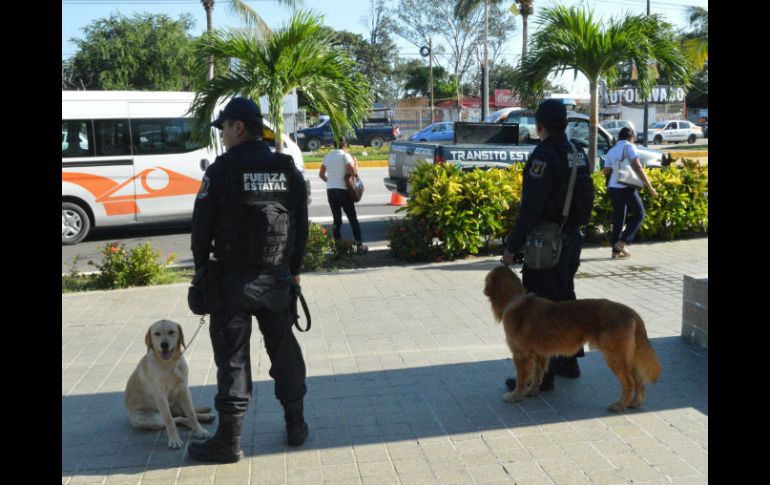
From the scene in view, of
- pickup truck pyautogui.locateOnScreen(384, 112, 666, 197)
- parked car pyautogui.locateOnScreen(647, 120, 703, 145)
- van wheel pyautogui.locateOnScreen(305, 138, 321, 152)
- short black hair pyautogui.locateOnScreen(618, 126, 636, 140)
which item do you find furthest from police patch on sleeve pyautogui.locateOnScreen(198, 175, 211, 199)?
parked car pyautogui.locateOnScreen(647, 120, 703, 145)

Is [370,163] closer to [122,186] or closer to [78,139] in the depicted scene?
[122,186]

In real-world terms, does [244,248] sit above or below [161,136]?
below

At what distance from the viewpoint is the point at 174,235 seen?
43.7ft

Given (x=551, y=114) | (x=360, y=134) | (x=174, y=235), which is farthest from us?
(x=360, y=134)

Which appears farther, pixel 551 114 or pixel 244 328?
pixel 551 114

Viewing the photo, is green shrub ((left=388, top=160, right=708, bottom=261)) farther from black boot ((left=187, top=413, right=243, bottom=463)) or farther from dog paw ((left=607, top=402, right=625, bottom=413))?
black boot ((left=187, top=413, right=243, bottom=463))

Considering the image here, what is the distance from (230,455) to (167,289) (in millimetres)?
4950

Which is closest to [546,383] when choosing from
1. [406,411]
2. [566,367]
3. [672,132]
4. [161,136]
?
[566,367]

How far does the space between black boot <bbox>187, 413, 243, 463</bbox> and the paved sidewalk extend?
6cm

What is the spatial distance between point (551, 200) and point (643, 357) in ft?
3.71

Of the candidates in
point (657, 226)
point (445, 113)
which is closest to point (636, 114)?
point (445, 113)

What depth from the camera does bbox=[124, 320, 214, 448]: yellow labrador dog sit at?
4211mm

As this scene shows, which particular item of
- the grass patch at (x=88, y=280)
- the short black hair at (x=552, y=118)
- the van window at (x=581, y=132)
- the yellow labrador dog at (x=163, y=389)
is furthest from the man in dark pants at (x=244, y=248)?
the van window at (x=581, y=132)
